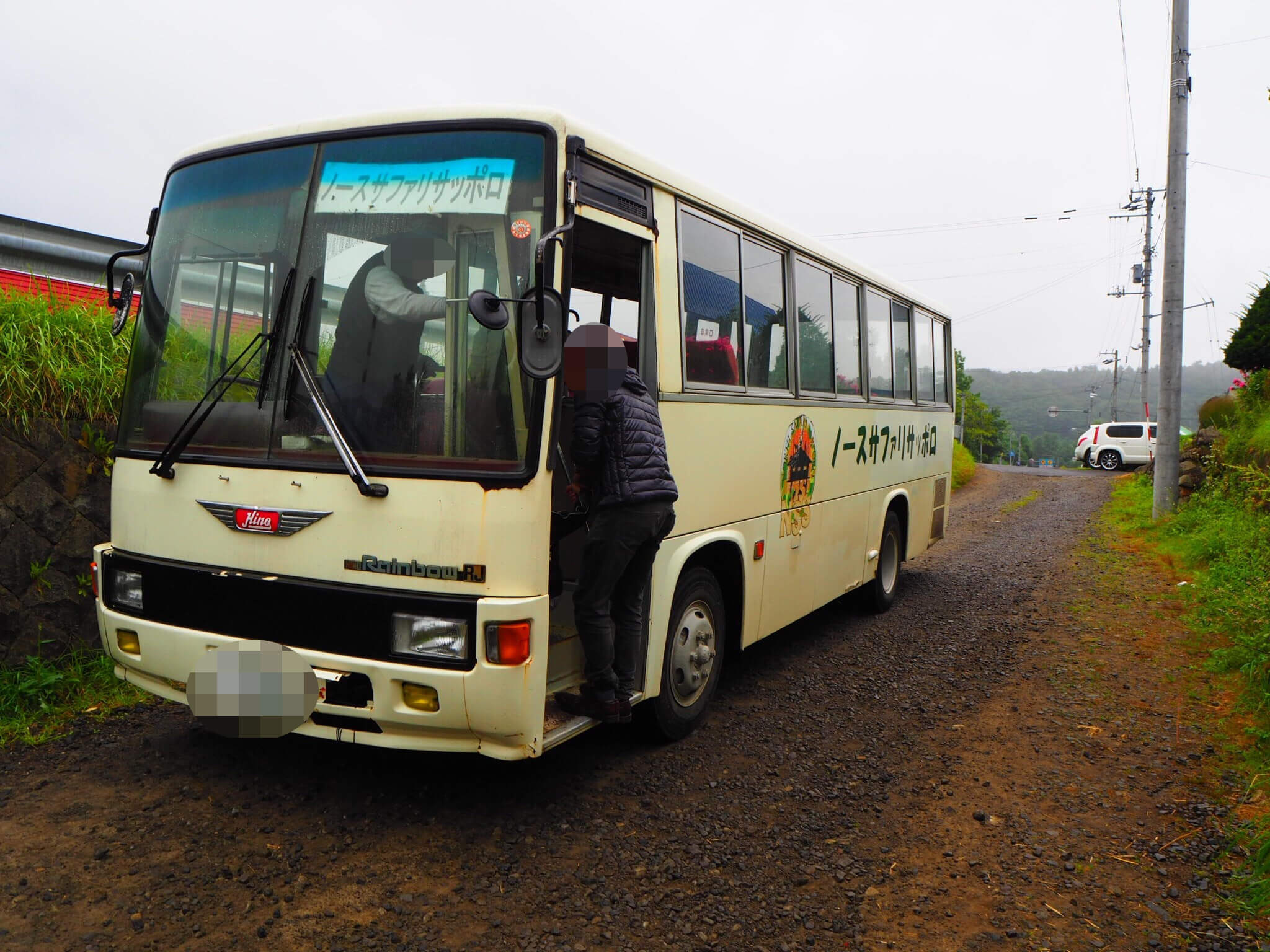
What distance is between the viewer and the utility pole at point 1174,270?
1472cm

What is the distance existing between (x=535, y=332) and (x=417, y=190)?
0.86 meters

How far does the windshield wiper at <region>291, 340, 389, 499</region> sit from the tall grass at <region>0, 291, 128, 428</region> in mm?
2536

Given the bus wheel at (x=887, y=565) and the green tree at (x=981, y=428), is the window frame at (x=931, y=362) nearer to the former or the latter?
the bus wheel at (x=887, y=565)

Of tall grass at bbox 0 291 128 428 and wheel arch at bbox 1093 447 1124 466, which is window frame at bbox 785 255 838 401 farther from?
wheel arch at bbox 1093 447 1124 466

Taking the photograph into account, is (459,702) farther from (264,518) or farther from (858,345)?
(858,345)

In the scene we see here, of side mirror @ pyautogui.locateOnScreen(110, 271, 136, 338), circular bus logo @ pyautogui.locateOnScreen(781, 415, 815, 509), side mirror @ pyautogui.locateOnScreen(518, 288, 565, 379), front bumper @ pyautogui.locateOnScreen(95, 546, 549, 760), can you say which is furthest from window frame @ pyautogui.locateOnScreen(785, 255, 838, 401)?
side mirror @ pyautogui.locateOnScreen(110, 271, 136, 338)

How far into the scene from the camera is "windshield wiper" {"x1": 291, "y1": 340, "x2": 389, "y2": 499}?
11.6ft

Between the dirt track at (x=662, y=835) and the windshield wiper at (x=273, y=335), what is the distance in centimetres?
173

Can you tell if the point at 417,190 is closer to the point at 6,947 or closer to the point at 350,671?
the point at 350,671

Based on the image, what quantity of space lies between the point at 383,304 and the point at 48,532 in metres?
2.95

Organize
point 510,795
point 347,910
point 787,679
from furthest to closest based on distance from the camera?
point 787,679
point 510,795
point 347,910

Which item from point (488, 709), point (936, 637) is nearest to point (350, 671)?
point (488, 709)

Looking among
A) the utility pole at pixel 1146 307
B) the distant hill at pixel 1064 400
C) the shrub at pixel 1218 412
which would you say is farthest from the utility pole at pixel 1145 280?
the distant hill at pixel 1064 400

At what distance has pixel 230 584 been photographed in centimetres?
379
